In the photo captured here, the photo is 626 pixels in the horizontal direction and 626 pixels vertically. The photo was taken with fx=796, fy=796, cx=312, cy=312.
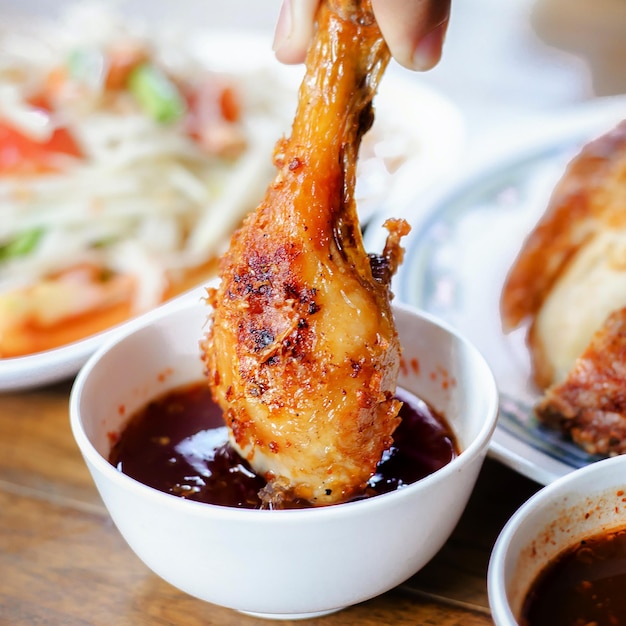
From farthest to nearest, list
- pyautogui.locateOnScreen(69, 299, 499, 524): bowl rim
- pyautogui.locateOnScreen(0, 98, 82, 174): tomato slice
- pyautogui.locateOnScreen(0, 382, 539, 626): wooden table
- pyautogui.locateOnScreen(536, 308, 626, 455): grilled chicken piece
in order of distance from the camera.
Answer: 1. pyautogui.locateOnScreen(0, 98, 82, 174): tomato slice
2. pyautogui.locateOnScreen(536, 308, 626, 455): grilled chicken piece
3. pyautogui.locateOnScreen(0, 382, 539, 626): wooden table
4. pyautogui.locateOnScreen(69, 299, 499, 524): bowl rim

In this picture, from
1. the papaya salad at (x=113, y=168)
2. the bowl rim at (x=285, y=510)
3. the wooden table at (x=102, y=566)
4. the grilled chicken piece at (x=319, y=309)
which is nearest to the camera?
the bowl rim at (x=285, y=510)

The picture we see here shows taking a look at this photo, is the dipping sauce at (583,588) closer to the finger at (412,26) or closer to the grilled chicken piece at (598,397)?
the grilled chicken piece at (598,397)

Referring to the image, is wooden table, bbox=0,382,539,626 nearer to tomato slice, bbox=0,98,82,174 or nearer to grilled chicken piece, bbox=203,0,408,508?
grilled chicken piece, bbox=203,0,408,508

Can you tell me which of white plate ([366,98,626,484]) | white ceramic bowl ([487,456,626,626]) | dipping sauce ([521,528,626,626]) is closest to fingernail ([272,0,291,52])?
white plate ([366,98,626,484])

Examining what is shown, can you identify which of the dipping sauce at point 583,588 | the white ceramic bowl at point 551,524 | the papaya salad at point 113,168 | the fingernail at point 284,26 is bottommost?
the papaya salad at point 113,168

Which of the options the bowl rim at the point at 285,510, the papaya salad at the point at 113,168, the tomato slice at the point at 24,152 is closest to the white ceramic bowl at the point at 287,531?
the bowl rim at the point at 285,510

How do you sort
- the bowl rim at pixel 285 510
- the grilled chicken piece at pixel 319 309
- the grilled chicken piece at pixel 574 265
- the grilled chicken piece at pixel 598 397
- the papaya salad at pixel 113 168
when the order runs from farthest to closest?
the papaya salad at pixel 113 168
the grilled chicken piece at pixel 574 265
the grilled chicken piece at pixel 598 397
the grilled chicken piece at pixel 319 309
the bowl rim at pixel 285 510

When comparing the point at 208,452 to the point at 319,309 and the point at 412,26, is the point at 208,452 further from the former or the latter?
the point at 412,26
